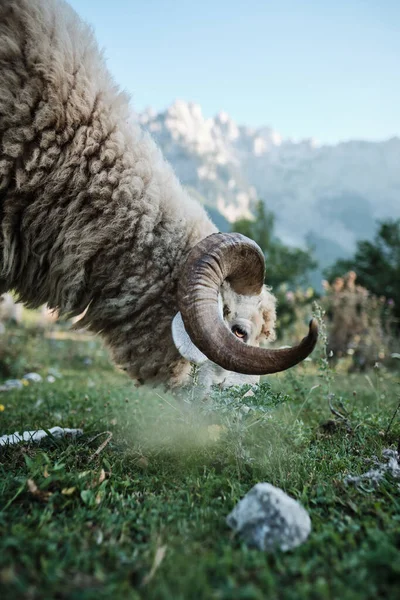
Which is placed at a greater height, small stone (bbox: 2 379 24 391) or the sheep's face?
the sheep's face

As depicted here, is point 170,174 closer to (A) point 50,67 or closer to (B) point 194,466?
(A) point 50,67

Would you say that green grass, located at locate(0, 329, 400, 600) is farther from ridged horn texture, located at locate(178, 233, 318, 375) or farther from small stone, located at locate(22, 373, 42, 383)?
small stone, located at locate(22, 373, 42, 383)

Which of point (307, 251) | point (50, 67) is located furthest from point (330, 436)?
point (307, 251)

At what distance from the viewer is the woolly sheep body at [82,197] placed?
3.03 m

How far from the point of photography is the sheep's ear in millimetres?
3131

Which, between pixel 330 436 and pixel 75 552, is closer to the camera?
pixel 75 552

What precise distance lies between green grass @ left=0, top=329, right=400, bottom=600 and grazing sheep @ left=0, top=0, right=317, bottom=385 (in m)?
0.55

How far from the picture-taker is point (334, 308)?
10633 mm

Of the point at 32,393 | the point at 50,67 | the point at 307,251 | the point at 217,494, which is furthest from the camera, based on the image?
the point at 307,251

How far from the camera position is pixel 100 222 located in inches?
127

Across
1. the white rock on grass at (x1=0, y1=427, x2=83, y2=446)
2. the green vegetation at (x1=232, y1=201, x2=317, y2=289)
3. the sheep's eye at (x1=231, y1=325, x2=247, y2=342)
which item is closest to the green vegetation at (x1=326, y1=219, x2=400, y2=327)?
the green vegetation at (x1=232, y1=201, x2=317, y2=289)

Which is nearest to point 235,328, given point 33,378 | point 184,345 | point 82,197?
point 184,345

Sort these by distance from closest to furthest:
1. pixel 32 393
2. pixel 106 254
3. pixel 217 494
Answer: pixel 217 494
pixel 106 254
pixel 32 393

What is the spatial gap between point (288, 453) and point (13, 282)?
2380mm
